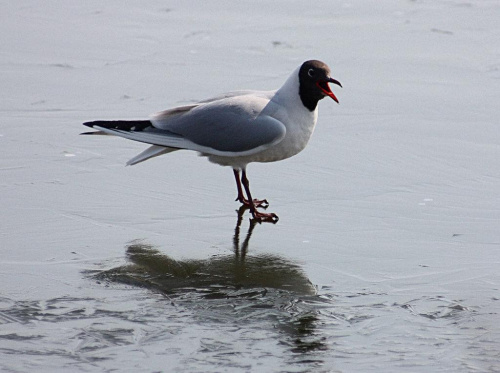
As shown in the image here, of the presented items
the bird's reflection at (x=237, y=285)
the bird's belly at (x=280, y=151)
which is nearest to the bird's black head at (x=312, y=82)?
the bird's belly at (x=280, y=151)

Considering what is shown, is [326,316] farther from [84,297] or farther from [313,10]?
[313,10]

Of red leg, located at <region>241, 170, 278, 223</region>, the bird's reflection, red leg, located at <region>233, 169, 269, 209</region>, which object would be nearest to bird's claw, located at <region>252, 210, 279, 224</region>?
red leg, located at <region>241, 170, 278, 223</region>

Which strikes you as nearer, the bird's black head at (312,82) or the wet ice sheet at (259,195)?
the wet ice sheet at (259,195)

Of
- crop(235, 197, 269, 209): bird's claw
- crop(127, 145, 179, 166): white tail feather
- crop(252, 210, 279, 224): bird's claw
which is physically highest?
crop(127, 145, 179, 166): white tail feather

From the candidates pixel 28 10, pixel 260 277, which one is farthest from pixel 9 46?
pixel 260 277

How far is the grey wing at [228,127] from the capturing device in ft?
19.3

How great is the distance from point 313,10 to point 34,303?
7.74 m

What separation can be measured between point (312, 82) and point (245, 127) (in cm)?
51

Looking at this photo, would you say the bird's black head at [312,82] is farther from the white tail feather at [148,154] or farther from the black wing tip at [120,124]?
the black wing tip at [120,124]

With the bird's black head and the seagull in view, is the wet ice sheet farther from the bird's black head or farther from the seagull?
the bird's black head

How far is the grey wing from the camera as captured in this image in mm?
5883

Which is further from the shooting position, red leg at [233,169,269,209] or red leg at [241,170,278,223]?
red leg at [233,169,269,209]

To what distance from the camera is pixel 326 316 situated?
429 cm

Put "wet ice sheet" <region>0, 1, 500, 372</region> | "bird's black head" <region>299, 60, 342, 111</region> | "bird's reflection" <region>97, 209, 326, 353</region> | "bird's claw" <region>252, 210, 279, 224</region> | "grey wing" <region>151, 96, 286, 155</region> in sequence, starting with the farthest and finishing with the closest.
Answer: "bird's black head" <region>299, 60, 342, 111</region>
"grey wing" <region>151, 96, 286, 155</region>
"bird's claw" <region>252, 210, 279, 224</region>
"bird's reflection" <region>97, 209, 326, 353</region>
"wet ice sheet" <region>0, 1, 500, 372</region>
